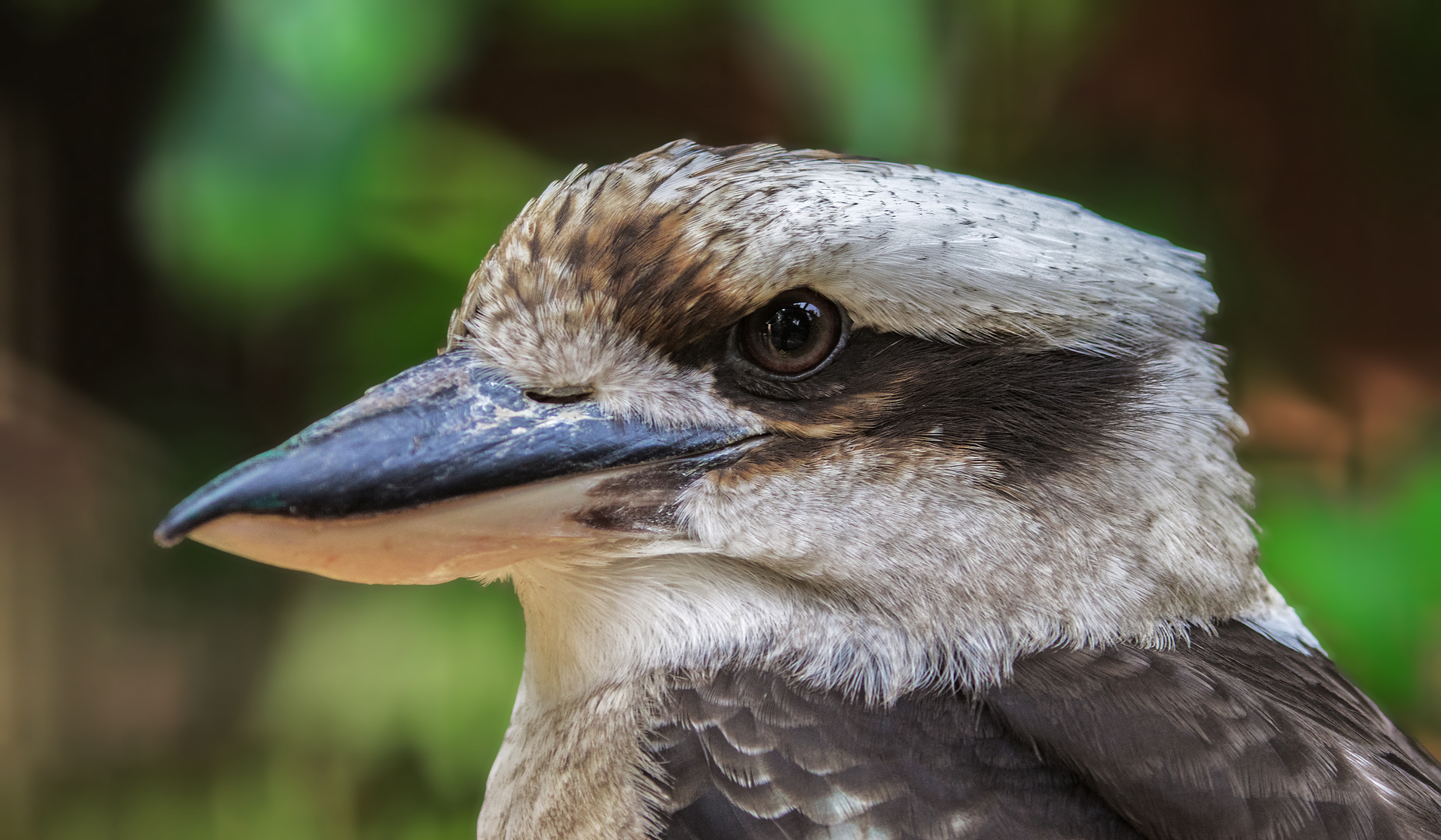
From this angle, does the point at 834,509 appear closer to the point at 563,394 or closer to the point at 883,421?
the point at 883,421

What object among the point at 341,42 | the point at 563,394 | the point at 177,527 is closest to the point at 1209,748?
the point at 563,394

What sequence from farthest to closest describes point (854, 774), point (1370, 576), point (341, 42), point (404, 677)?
point (404, 677) → point (1370, 576) → point (341, 42) → point (854, 774)

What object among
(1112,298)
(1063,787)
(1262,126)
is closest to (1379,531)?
(1262,126)

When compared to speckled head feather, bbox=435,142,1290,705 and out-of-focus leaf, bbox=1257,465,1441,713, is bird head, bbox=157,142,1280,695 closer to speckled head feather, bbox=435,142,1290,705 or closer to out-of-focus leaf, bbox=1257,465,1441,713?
speckled head feather, bbox=435,142,1290,705

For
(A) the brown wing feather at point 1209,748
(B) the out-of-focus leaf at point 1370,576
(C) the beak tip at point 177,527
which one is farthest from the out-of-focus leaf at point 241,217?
(B) the out-of-focus leaf at point 1370,576

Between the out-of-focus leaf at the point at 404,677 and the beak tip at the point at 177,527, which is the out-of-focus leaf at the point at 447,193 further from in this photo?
the beak tip at the point at 177,527

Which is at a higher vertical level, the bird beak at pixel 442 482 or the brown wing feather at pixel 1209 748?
the bird beak at pixel 442 482
